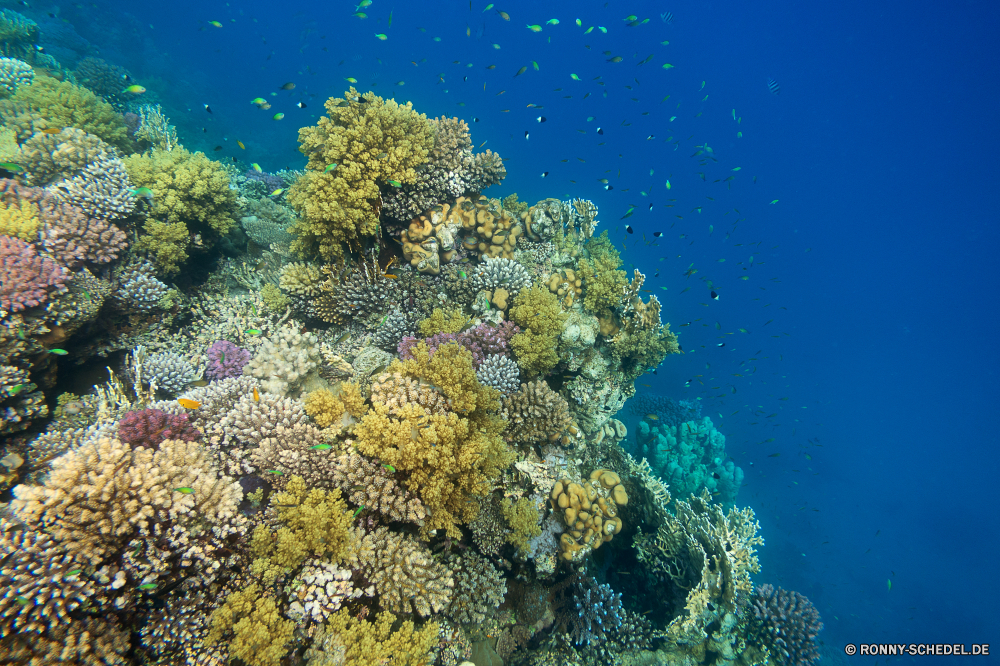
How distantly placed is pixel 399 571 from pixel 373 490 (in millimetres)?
895

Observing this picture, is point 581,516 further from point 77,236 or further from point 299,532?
point 77,236

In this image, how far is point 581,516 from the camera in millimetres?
5660

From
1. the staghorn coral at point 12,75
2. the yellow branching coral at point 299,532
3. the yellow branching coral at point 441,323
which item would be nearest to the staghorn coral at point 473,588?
the yellow branching coral at point 299,532

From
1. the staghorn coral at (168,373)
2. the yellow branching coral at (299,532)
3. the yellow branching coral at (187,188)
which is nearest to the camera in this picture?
the yellow branching coral at (299,532)

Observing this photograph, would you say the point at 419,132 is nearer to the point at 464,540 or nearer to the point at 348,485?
the point at 348,485

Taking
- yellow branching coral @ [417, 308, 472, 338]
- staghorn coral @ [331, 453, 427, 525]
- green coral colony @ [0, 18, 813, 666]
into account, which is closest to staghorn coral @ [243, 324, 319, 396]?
green coral colony @ [0, 18, 813, 666]

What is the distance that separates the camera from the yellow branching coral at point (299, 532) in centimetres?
348

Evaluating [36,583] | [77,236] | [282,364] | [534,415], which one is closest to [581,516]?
[534,415]

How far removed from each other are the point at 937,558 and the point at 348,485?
47.8 metres

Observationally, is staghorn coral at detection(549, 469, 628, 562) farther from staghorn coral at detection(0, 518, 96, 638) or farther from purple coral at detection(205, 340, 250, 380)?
purple coral at detection(205, 340, 250, 380)

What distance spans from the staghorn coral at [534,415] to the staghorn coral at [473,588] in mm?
1973

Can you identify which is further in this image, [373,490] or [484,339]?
[484,339]

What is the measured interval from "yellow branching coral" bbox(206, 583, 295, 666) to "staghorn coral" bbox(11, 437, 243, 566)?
0.77 m

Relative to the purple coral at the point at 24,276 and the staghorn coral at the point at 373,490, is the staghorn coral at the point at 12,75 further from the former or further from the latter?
the staghorn coral at the point at 373,490
